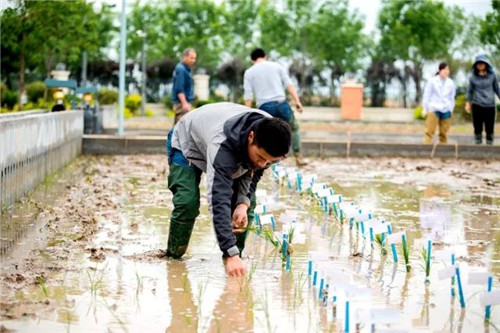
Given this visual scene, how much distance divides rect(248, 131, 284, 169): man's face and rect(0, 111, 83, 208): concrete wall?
4.17 metres

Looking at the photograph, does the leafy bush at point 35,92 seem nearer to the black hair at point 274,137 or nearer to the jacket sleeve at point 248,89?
the jacket sleeve at point 248,89

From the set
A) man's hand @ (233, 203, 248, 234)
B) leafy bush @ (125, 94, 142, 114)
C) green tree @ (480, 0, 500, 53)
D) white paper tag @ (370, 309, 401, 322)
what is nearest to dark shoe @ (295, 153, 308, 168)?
man's hand @ (233, 203, 248, 234)

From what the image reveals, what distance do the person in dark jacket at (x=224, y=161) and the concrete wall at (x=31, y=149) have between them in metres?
2.87

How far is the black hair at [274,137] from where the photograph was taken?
6.32 m

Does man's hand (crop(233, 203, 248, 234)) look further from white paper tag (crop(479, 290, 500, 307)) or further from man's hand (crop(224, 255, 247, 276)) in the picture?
white paper tag (crop(479, 290, 500, 307))

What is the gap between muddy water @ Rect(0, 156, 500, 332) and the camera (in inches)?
249

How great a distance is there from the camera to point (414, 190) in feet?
45.5

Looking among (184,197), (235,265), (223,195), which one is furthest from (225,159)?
(184,197)

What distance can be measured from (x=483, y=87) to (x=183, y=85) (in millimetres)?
5772

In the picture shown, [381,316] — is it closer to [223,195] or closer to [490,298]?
[490,298]

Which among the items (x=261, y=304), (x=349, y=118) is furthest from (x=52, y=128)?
(x=349, y=118)

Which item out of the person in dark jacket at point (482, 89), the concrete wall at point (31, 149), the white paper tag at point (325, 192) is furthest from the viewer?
the person in dark jacket at point (482, 89)

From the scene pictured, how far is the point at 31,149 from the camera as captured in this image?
41.1ft

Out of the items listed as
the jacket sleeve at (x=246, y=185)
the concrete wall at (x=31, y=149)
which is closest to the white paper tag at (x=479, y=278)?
the jacket sleeve at (x=246, y=185)
